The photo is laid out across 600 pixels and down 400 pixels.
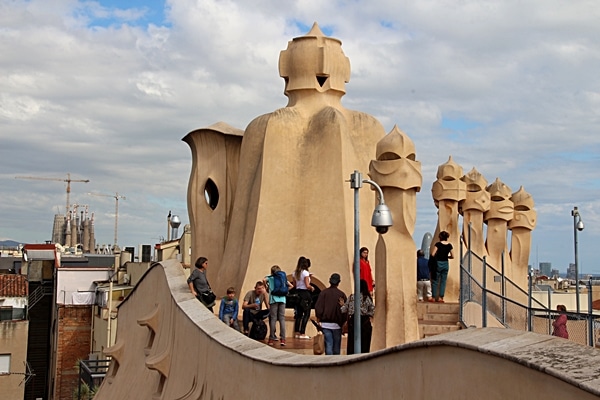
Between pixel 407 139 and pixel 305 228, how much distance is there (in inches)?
212

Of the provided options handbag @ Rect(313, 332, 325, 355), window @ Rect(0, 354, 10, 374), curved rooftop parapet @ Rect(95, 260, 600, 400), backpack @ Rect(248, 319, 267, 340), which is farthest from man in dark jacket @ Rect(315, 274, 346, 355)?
window @ Rect(0, 354, 10, 374)

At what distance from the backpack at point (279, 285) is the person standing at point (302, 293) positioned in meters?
0.51

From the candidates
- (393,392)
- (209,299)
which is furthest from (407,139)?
(393,392)

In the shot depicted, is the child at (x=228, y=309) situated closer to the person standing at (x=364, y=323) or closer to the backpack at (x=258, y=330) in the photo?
the backpack at (x=258, y=330)

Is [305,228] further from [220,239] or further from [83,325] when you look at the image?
[83,325]

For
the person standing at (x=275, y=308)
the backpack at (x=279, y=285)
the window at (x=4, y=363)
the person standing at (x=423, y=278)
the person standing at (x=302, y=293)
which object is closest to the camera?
the backpack at (x=279, y=285)

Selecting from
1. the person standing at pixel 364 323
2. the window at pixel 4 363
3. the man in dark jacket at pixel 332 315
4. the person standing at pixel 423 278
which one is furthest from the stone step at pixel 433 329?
the window at pixel 4 363

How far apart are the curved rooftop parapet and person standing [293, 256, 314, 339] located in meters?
1.86

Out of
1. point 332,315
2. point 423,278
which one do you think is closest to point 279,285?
point 332,315

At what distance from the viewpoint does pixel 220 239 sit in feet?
57.6

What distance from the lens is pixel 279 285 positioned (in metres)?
10.9

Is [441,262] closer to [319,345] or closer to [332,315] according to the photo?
[319,345]

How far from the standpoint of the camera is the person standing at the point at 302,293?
11.4m

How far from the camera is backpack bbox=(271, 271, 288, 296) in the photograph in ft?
35.4
